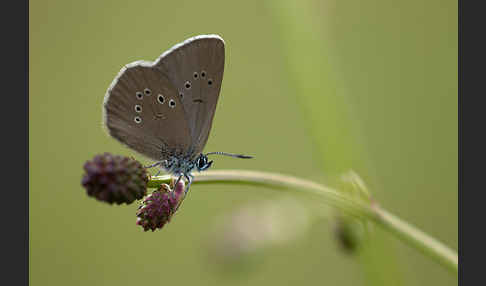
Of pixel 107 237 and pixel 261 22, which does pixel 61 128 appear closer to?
pixel 107 237

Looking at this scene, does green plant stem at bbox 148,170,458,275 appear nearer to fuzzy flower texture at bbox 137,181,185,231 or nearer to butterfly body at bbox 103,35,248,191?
fuzzy flower texture at bbox 137,181,185,231

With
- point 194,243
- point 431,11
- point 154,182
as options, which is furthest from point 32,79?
point 431,11

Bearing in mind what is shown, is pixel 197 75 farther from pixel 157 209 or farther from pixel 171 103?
pixel 157 209

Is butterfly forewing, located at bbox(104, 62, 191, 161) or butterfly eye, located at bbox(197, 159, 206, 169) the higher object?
butterfly forewing, located at bbox(104, 62, 191, 161)

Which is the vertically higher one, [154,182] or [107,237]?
[154,182]

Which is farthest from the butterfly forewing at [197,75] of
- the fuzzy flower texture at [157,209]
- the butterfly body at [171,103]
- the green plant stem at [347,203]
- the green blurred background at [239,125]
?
the green blurred background at [239,125]

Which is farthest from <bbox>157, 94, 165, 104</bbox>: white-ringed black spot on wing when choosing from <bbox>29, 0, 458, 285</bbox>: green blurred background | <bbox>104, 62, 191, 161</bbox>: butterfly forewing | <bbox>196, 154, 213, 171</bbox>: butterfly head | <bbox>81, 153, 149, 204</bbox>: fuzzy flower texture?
<bbox>29, 0, 458, 285</bbox>: green blurred background
